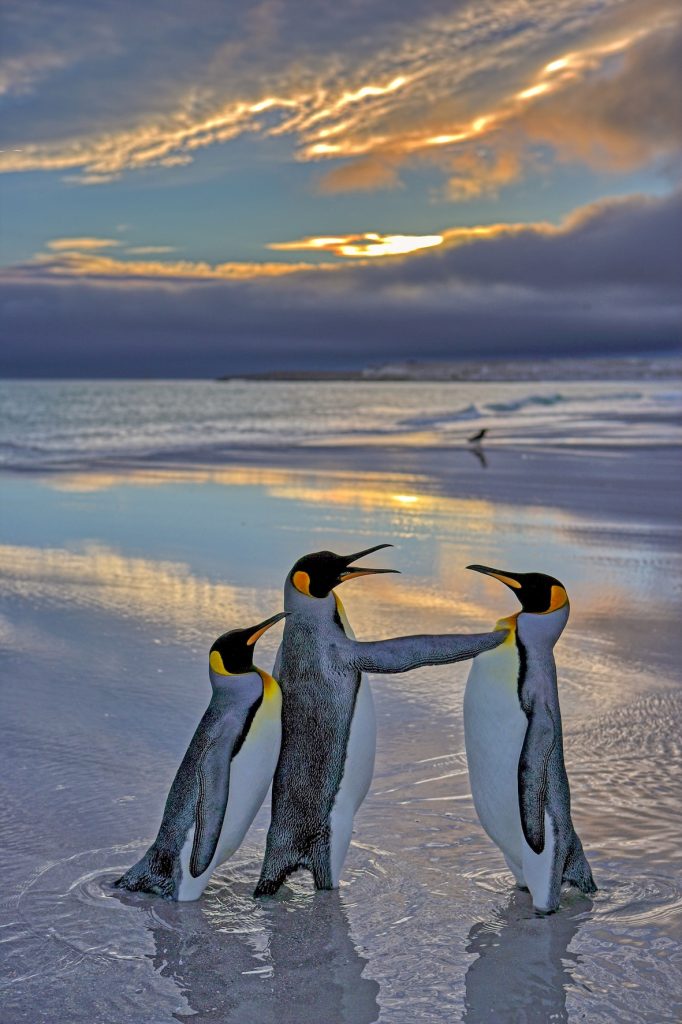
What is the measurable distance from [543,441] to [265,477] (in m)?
8.97

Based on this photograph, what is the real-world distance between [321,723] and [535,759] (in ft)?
2.02

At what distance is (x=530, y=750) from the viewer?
2945mm

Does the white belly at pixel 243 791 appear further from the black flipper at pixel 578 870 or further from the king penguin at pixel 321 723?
the black flipper at pixel 578 870

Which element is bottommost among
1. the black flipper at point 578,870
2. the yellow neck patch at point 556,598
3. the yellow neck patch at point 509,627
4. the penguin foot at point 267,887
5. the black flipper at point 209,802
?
the penguin foot at point 267,887

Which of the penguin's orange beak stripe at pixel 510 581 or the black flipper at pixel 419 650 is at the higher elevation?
the penguin's orange beak stripe at pixel 510 581

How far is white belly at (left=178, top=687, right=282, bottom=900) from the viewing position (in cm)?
290

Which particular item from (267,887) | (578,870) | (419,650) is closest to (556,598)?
(419,650)

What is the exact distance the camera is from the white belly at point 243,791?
2900 mm

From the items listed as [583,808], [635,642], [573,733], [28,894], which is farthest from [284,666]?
[635,642]

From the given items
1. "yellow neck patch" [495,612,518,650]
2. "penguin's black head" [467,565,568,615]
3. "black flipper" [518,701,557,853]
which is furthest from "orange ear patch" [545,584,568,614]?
"black flipper" [518,701,557,853]

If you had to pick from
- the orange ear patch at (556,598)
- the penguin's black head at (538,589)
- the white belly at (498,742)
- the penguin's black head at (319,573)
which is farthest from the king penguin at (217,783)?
the orange ear patch at (556,598)

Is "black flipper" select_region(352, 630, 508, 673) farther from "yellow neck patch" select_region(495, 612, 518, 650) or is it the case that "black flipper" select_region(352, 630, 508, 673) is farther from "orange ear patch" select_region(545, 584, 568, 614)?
"orange ear patch" select_region(545, 584, 568, 614)

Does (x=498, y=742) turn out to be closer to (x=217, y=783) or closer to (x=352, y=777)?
(x=352, y=777)

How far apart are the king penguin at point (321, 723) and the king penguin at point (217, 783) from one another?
124mm
